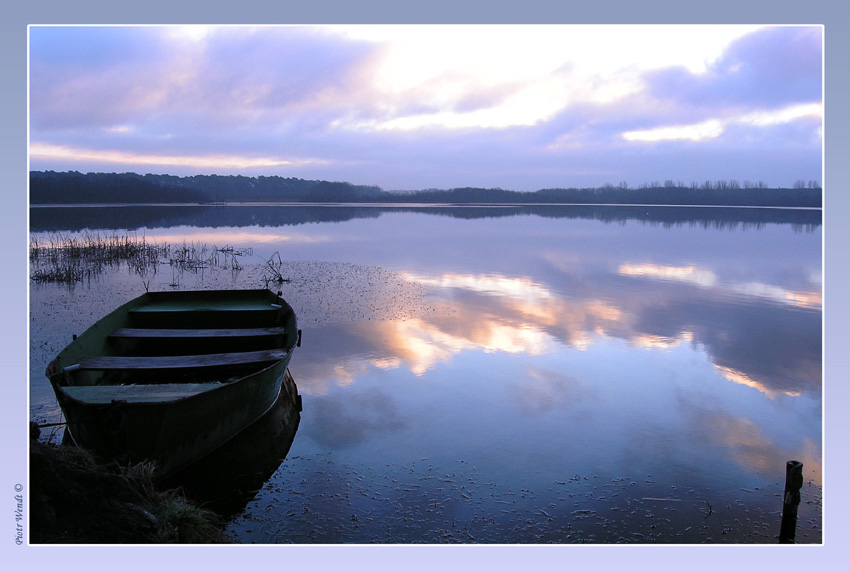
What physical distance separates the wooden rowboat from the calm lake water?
584 millimetres

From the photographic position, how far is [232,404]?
663 cm

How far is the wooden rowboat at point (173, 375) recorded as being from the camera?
219 inches

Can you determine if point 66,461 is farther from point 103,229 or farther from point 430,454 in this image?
point 103,229


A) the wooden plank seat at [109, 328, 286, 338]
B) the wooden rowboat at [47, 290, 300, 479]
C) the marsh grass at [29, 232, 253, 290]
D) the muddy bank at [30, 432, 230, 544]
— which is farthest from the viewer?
the marsh grass at [29, 232, 253, 290]

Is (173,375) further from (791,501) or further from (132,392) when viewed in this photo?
(791,501)

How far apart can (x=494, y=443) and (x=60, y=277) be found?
15848 millimetres

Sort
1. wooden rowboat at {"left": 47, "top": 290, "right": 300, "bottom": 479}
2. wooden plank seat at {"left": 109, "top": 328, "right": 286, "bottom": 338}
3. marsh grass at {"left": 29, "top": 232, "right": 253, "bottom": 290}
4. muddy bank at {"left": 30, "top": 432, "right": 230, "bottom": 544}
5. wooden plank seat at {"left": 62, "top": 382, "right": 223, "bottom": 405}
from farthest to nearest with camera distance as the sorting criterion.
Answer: marsh grass at {"left": 29, "top": 232, "right": 253, "bottom": 290} → wooden plank seat at {"left": 109, "top": 328, "right": 286, "bottom": 338} → wooden plank seat at {"left": 62, "top": 382, "right": 223, "bottom": 405} → wooden rowboat at {"left": 47, "top": 290, "right": 300, "bottom": 479} → muddy bank at {"left": 30, "top": 432, "right": 230, "bottom": 544}

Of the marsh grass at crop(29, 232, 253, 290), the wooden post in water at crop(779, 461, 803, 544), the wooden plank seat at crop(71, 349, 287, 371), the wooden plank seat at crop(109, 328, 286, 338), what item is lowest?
the wooden post in water at crop(779, 461, 803, 544)

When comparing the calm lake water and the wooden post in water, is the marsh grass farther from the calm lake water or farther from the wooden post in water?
the wooden post in water

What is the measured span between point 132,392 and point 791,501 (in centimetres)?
650

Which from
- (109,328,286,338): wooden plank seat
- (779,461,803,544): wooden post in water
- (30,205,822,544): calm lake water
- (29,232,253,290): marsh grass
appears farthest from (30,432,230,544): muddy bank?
(29,232,253,290): marsh grass

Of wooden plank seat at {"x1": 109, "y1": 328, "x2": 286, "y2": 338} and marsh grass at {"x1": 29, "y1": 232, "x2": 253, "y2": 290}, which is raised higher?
marsh grass at {"x1": 29, "y1": 232, "x2": 253, "y2": 290}

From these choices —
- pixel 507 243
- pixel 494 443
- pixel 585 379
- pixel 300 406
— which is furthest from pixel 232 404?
pixel 507 243

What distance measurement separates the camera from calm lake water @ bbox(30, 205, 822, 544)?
5.68 meters
